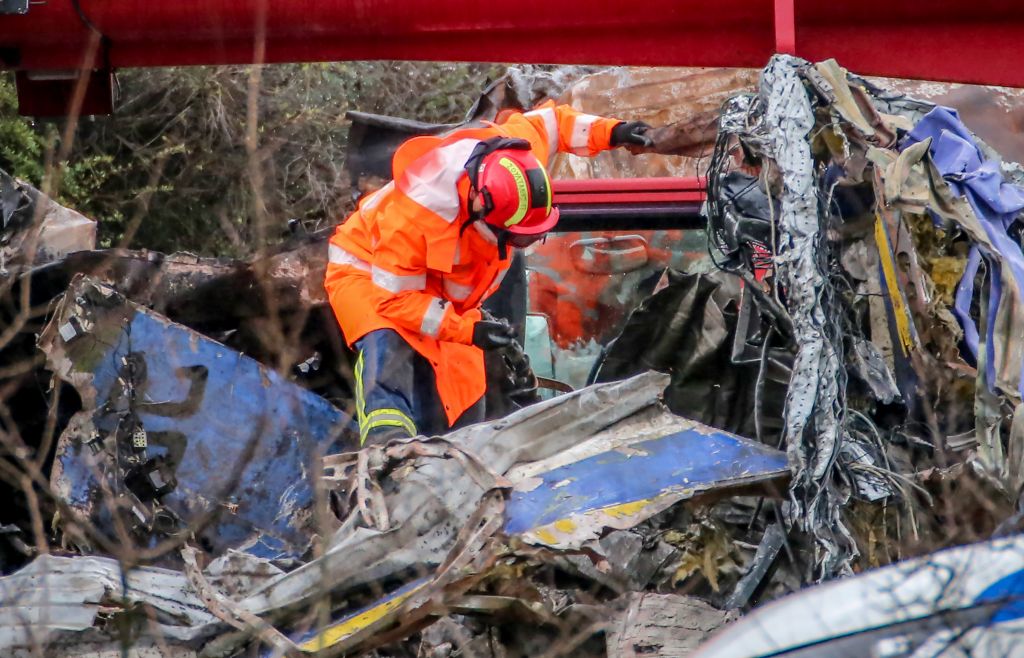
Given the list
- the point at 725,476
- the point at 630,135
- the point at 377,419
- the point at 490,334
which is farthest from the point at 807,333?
the point at 630,135

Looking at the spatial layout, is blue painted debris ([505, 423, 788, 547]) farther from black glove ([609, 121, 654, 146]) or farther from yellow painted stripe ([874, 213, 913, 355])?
black glove ([609, 121, 654, 146])

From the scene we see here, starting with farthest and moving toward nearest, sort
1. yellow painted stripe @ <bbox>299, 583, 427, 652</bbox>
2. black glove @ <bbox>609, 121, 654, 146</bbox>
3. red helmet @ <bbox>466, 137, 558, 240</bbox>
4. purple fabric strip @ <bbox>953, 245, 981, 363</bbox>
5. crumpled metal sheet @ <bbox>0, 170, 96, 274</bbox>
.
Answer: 1. crumpled metal sheet @ <bbox>0, 170, 96, 274</bbox>
2. black glove @ <bbox>609, 121, 654, 146</bbox>
3. red helmet @ <bbox>466, 137, 558, 240</bbox>
4. purple fabric strip @ <bbox>953, 245, 981, 363</bbox>
5. yellow painted stripe @ <bbox>299, 583, 427, 652</bbox>

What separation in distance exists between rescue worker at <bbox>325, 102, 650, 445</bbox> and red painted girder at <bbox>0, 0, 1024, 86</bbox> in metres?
0.50

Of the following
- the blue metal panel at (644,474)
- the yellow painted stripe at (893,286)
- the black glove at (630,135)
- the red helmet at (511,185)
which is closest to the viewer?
the blue metal panel at (644,474)

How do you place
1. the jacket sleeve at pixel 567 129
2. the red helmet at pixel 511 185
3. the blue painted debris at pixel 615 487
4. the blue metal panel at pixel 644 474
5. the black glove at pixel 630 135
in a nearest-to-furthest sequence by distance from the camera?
the blue painted debris at pixel 615 487, the blue metal panel at pixel 644 474, the red helmet at pixel 511 185, the black glove at pixel 630 135, the jacket sleeve at pixel 567 129

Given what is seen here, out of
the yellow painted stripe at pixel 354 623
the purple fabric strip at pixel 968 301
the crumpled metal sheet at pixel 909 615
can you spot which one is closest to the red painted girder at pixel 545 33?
the purple fabric strip at pixel 968 301

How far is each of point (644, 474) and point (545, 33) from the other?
8.35 feet

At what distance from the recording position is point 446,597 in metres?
3.31

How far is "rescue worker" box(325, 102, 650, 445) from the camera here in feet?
16.1

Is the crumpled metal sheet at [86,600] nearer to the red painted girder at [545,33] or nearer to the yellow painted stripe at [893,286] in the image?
the red painted girder at [545,33]

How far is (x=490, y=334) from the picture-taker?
16.7ft

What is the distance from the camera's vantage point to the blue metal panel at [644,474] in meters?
3.56

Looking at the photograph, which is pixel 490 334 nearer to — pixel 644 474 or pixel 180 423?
pixel 180 423

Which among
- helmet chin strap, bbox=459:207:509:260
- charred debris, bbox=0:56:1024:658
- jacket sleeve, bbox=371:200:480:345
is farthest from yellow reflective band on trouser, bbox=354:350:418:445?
helmet chin strap, bbox=459:207:509:260
